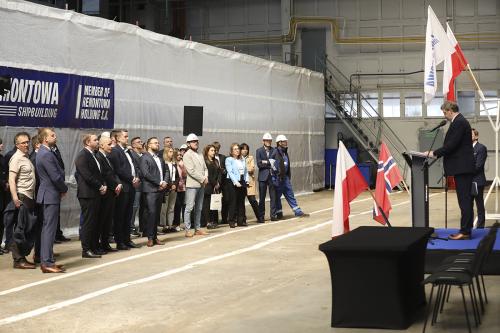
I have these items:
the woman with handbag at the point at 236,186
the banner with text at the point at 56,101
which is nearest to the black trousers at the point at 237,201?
the woman with handbag at the point at 236,186

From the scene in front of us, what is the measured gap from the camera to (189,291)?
10.5 metres

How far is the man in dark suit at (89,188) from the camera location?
1334 centimetres

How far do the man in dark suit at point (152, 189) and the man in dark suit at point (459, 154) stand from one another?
19.4ft

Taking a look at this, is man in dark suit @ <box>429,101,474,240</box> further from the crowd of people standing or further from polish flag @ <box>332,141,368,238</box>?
the crowd of people standing

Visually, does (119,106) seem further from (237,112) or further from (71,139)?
(237,112)

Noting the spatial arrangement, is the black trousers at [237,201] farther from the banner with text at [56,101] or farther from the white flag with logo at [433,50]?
the white flag with logo at [433,50]

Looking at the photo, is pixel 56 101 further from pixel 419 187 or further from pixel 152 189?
pixel 419 187

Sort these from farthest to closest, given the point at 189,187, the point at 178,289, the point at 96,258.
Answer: the point at 189,187
the point at 96,258
the point at 178,289

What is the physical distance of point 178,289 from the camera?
10703mm

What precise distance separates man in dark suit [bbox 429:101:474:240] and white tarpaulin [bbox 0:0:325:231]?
8.21 meters

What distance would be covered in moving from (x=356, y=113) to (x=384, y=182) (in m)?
22.7

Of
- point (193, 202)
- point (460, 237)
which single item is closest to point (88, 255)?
point (193, 202)

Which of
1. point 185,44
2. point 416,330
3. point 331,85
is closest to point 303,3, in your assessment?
point 331,85

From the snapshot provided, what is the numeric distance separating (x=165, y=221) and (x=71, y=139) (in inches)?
104
